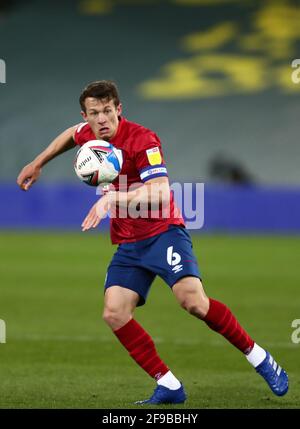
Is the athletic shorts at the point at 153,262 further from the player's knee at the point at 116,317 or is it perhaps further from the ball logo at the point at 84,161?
the ball logo at the point at 84,161

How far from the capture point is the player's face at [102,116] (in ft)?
18.8

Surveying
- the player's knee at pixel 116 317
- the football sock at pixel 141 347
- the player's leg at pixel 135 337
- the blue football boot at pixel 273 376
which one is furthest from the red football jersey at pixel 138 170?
the blue football boot at pixel 273 376

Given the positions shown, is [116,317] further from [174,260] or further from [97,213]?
[97,213]

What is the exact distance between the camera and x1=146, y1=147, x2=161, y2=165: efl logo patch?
5668 millimetres

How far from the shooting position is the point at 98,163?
5.51 meters

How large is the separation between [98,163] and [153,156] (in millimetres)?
395

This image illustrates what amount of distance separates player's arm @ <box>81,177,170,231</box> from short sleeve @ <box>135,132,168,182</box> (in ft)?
0.14

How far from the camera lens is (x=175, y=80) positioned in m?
34.9

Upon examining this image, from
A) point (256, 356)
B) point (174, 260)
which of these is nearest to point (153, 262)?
point (174, 260)

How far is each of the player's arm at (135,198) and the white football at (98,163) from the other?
5.4 inches

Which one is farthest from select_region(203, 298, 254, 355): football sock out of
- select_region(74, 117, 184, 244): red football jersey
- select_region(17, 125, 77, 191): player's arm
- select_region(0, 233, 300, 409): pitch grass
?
select_region(17, 125, 77, 191): player's arm

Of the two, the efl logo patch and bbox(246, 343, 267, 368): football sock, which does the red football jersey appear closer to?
the efl logo patch
